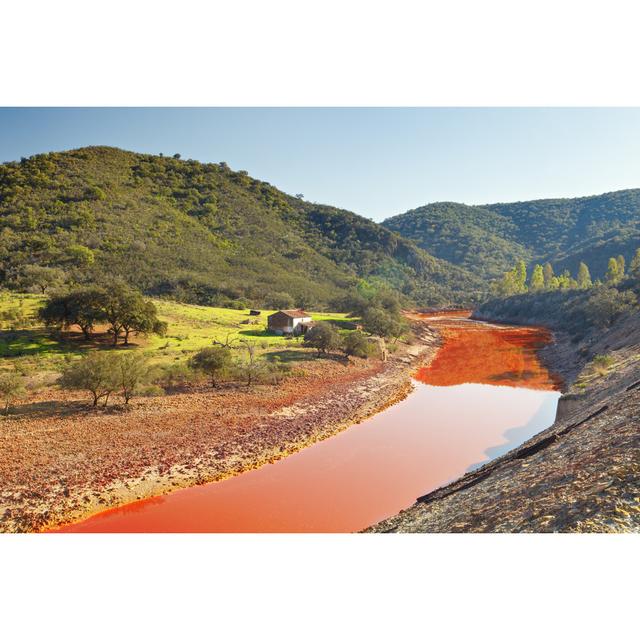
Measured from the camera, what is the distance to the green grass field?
2981 centimetres

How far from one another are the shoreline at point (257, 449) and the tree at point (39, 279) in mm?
35514

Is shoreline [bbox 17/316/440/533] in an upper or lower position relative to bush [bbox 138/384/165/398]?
lower

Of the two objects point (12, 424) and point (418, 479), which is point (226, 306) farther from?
point (418, 479)

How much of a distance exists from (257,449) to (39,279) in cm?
4057

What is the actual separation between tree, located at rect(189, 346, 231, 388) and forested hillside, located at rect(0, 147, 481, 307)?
33.3 metres

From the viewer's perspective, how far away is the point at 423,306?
10688cm

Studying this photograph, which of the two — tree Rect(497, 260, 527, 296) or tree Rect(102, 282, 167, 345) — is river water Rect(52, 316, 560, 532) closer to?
tree Rect(102, 282, 167, 345)

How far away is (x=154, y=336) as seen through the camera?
37188mm

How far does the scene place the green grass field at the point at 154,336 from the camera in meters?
29.8

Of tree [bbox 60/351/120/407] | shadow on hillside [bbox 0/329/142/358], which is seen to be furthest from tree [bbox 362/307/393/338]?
tree [bbox 60/351/120/407]

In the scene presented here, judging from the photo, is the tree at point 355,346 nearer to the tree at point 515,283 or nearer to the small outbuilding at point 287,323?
the small outbuilding at point 287,323

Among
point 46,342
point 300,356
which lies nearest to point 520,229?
point 300,356

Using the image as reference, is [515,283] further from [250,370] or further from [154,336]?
[154,336]

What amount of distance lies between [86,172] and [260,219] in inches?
1554
